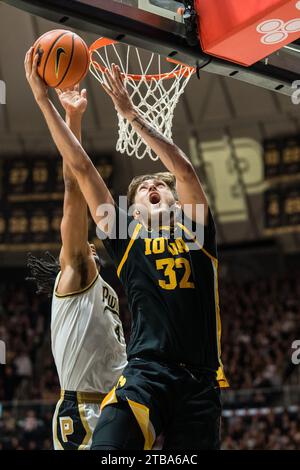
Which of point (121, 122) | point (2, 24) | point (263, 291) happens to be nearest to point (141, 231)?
point (121, 122)

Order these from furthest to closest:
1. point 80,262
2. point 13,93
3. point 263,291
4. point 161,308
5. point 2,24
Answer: point 263,291 → point 13,93 → point 2,24 → point 80,262 → point 161,308

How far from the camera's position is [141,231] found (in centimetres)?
395

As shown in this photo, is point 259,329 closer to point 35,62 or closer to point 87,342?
point 87,342

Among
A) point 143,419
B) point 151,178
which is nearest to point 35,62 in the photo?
point 151,178

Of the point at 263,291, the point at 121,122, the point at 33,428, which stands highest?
the point at 121,122

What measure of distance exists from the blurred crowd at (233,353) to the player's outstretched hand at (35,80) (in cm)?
765

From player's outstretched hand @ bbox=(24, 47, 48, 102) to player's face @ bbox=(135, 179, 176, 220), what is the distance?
2.28 ft

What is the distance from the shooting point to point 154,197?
4070 mm

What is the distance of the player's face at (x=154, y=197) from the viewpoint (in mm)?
4059

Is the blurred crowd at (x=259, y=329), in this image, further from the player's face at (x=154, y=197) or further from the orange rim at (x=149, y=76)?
the player's face at (x=154, y=197)

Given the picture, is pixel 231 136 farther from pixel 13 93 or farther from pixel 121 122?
pixel 121 122

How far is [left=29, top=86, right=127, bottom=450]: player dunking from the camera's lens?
442cm

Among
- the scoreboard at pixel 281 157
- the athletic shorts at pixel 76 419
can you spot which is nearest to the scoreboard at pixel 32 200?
the scoreboard at pixel 281 157

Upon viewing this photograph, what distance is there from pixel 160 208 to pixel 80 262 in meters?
0.71
